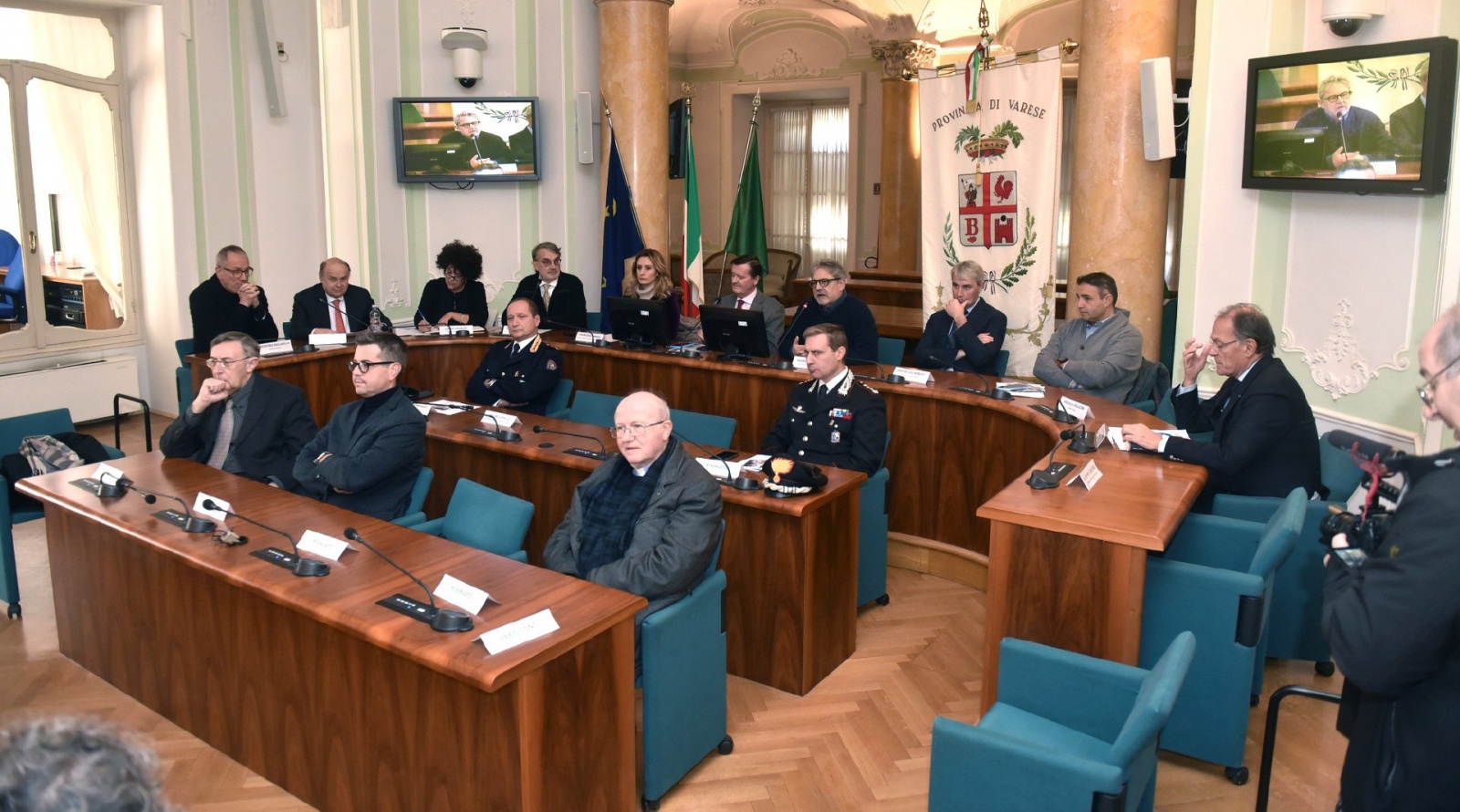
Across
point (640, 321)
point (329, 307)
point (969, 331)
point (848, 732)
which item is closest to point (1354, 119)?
point (969, 331)

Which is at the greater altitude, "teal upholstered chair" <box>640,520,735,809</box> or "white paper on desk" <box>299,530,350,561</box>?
"white paper on desk" <box>299,530,350,561</box>

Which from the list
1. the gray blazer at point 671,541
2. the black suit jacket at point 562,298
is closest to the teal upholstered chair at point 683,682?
the gray blazer at point 671,541

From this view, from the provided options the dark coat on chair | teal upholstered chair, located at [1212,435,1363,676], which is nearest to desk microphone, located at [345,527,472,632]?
the dark coat on chair

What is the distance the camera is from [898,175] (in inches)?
493

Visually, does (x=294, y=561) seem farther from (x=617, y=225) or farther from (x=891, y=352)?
(x=617, y=225)

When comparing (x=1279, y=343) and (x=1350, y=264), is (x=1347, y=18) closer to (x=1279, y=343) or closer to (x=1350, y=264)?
(x=1350, y=264)

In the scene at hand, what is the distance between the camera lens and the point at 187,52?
27.1 ft

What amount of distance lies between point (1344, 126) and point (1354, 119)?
6 centimetres

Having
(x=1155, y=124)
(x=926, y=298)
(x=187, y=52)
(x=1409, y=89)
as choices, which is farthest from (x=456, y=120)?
(x=1409, y=89)

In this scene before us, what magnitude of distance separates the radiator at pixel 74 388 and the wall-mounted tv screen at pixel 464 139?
2.60 metres

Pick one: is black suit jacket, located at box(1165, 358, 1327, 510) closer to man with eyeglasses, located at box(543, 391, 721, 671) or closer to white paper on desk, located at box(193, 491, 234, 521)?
man with eyeglasses, located at box(543, 391, 721, 671)

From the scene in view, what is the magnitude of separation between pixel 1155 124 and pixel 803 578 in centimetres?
350

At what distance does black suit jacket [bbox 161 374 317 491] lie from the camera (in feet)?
15.0

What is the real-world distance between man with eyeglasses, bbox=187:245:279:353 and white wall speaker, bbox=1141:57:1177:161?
5162mm
